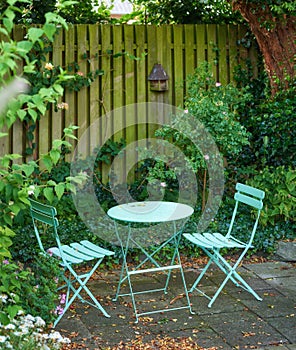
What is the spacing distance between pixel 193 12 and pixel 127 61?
1459mm

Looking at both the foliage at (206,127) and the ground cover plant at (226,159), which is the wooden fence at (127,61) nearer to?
the ground cover plant at (226,159)

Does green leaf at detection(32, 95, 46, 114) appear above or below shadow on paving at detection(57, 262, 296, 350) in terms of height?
above

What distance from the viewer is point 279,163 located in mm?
7191

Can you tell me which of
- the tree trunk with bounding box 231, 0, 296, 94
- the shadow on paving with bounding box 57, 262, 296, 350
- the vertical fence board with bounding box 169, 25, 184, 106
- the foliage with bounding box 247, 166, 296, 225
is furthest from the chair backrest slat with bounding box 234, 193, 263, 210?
the vertical fence board with bounding box 169, 25, 184, 106

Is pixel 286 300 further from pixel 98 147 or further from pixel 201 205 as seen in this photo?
pixel 98 147

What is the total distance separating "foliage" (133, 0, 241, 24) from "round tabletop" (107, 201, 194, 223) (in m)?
3.76

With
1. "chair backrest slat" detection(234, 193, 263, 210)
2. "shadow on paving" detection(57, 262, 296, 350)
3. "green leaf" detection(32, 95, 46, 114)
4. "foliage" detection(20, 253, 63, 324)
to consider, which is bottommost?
"shadow on paving" detection(57, 262, 296, 350)

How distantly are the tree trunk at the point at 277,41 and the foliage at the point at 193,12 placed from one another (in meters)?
0.91

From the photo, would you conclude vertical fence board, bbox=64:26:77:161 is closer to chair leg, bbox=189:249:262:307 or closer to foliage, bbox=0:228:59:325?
chair leg, bbox=189:249:262:307

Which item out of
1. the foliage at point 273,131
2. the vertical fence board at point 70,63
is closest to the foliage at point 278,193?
the foliage at point 273,131

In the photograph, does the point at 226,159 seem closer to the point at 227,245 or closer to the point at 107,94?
the point at 107,94

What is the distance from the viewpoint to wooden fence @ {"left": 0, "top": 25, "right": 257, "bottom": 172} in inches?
292

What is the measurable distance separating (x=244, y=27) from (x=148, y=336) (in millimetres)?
4705

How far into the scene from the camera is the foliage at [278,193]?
6555mm
